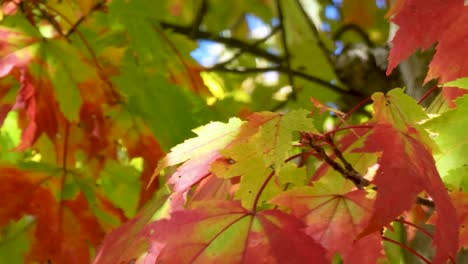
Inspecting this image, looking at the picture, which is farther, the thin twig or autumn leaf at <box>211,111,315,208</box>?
the thin twig

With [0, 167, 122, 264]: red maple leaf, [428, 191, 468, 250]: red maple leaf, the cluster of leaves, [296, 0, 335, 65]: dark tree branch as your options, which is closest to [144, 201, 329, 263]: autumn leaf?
the cluster of leaves

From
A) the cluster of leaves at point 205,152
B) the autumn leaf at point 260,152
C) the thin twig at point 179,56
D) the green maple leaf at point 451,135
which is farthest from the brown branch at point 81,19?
the green maple leaf at point 451,135

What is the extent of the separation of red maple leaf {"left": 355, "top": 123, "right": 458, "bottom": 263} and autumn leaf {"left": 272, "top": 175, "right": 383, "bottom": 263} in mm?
78

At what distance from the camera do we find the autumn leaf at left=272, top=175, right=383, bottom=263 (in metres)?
0.67

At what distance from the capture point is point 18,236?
4.62ft

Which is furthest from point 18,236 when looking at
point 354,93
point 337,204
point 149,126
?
point 337,204

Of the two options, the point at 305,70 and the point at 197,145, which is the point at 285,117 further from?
the point at 305,70

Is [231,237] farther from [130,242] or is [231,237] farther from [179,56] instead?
[179,56]

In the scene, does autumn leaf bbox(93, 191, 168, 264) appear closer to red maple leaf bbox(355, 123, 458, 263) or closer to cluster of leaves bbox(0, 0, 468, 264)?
cluster of leaves bbox(0, 0, 468, 264)

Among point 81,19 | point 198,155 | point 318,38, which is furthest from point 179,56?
point 198,155

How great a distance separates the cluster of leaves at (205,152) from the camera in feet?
2.08

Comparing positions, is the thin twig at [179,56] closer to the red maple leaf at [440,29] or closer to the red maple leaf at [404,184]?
the red maple leaf at [440,29]

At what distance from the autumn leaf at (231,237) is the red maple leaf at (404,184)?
0.06 metres

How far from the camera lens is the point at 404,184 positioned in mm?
575
